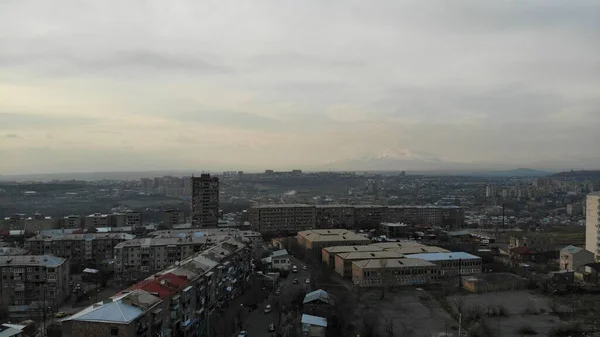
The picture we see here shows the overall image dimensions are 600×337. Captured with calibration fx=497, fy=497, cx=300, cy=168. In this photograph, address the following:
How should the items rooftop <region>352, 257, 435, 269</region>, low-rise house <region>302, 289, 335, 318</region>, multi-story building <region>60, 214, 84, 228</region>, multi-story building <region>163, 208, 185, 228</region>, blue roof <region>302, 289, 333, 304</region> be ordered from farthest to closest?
multi-story building <region>163, 208, 185, 228</region> → multi-story building <region>60, 214, 84, 228</region> → rooftop <region>352, 257, 435, 269</region> → blue roof <region>302, 289, 333, 304</region> → low-rise house <region>302, 289, 335, 318</region>

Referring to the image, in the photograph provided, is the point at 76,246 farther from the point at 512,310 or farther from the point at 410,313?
the point at 512,310

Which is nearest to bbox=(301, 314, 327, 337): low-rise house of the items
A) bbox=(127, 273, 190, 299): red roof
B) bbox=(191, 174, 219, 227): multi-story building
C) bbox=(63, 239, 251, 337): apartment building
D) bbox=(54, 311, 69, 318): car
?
bbox=(63, 239, 251, 337): apartment building

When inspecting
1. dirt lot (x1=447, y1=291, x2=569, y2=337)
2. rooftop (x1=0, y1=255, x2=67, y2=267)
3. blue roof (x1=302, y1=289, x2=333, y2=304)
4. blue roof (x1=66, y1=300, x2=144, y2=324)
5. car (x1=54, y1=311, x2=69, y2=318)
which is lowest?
car (x1=54, y1=311, x2=69, y2=318)

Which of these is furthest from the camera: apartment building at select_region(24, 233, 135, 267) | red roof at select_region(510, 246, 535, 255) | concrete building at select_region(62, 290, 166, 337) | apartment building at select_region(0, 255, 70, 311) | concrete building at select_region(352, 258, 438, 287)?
red roof at select_region(510, 246, 535, 255)

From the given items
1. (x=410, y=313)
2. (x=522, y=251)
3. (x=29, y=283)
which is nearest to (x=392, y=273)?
(x=410, y=313)

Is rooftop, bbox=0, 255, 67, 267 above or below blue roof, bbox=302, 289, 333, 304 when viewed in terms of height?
above

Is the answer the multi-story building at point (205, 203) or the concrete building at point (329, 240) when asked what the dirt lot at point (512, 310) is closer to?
the concrete building at point (329, 240)

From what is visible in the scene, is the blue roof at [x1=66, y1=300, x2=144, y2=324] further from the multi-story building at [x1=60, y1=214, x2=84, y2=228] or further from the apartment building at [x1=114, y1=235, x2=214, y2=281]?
the multi-story building at [x1=60, y1=214, x2=84, y2=228]
